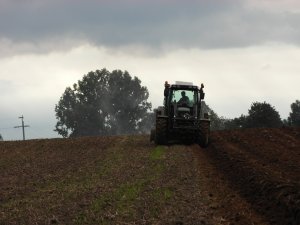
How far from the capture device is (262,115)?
66625 mm

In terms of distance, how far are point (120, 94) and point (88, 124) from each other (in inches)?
397

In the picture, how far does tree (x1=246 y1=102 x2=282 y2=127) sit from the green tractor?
42340 millimetres

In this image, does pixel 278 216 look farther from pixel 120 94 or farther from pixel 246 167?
pixel 120 94

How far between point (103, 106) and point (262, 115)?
44.4 metres

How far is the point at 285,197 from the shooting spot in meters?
10.9

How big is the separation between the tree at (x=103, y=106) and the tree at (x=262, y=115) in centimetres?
3856

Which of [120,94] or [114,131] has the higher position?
[120,94]

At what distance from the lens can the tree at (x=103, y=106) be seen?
102m

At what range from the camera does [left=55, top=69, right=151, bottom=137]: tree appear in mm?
101688

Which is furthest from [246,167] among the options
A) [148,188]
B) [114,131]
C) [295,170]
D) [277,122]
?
[114,131]

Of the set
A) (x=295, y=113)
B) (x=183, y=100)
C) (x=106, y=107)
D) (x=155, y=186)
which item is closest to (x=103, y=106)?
(x=106, y=107)

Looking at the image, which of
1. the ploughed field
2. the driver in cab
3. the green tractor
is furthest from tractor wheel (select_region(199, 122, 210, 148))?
the driver in cab

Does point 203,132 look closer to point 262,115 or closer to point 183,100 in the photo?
point 183,100

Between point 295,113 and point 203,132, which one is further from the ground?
point 295,113
